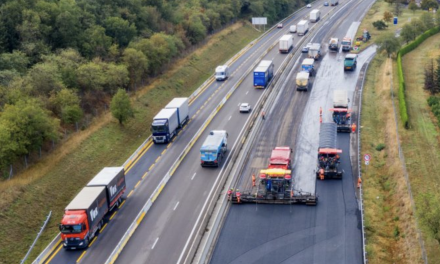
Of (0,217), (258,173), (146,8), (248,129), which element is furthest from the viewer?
(146,8)

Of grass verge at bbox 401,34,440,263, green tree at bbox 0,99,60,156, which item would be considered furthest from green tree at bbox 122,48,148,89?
grass verge at bbox 401,34,440,263

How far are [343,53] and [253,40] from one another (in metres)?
29.6

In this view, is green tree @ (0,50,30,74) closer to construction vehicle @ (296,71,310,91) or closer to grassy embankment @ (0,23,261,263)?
grassy embankment @ (0,23,261,263)

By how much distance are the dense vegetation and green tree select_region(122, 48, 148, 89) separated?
157 mm

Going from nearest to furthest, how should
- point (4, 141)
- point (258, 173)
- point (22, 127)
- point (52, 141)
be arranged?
point (4, 141)
point (22, 127)
point (258, 173)
point (52, 141)

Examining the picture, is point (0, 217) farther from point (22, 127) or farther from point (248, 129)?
point (248, 129)

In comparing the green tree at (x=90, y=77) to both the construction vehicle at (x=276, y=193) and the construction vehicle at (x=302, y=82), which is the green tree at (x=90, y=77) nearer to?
the construction vehicle at (x=302, y=82)

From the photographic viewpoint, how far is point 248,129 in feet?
214

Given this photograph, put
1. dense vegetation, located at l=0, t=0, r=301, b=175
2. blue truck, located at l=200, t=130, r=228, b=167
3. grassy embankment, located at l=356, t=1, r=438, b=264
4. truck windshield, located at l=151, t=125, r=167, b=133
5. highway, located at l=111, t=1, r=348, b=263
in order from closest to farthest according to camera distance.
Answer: grassy embankment, located at l=356, t=1, r=438, b=264 → highway, located at l=111, t=1, r=348, b=263 → dense vegetation, located at l=0, t=0, r=301, b=175 → blue truck, located at l=200, t=130, r=228, b=167 → truck windshield, located at l=151, t=125, r=167, b=133

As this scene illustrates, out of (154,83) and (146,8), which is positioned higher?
(146,8)

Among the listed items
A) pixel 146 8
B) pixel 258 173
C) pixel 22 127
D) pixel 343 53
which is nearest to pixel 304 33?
pixel 343 53

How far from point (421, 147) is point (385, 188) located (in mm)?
10076

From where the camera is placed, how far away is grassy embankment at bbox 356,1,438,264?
39.5m

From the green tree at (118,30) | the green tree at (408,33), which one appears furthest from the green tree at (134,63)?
the green tree at (408,33)
